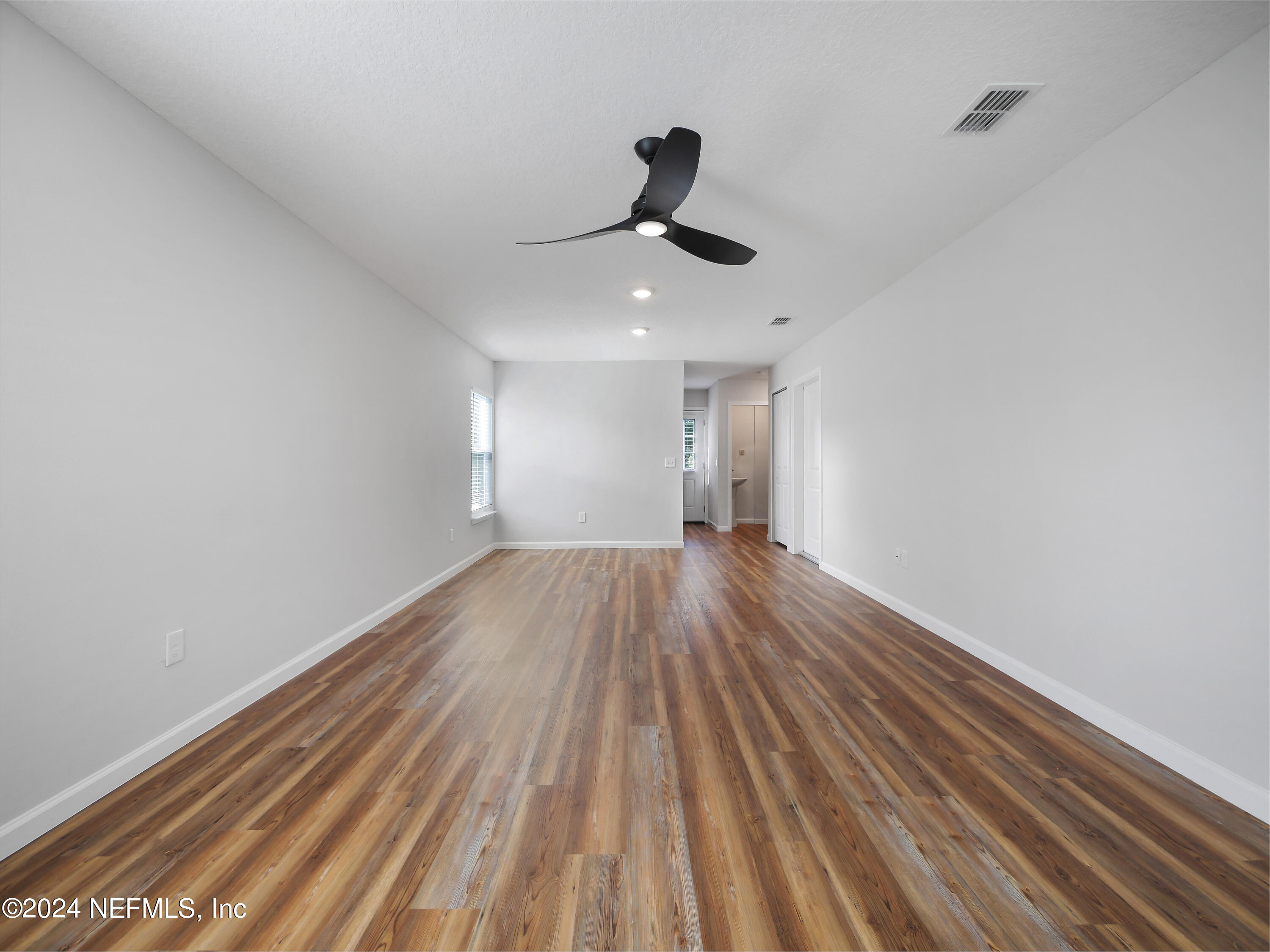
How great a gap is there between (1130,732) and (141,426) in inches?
157

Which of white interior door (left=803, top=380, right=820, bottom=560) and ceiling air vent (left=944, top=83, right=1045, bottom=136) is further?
white interior door (left=803, top=380, right=820, bottom=560)

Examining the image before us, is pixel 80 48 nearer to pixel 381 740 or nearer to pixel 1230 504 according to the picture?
pixel 381 740

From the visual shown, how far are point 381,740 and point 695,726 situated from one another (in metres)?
1.28

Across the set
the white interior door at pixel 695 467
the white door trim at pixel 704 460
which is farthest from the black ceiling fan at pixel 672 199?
the white interior door at pixel 695 467

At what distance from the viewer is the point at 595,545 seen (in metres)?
6.79

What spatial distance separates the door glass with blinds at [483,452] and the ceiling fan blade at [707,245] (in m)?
4.03

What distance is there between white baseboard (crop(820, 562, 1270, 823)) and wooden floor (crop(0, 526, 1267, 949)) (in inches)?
2.2

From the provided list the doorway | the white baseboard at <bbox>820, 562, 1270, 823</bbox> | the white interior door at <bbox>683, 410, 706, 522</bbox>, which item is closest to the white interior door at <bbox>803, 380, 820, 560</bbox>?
the doorway

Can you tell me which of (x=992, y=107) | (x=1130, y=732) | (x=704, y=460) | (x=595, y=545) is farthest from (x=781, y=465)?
(x=992, y=107)

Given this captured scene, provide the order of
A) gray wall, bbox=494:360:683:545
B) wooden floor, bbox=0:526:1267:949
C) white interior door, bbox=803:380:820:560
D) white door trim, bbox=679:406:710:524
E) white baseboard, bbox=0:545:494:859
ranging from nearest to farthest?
wooden floor, bbox=0:526:1267:949 → white baseboard, bbox=0:545:494:859 → white interior door, bbox=803:380:820:560 → gray wall, bbox=494:360:683:545 → white door trim, bbox=679:406:710:524

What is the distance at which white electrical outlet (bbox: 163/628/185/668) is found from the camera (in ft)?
6.47

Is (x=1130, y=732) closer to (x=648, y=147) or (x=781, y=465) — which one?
(x=648, y=147)

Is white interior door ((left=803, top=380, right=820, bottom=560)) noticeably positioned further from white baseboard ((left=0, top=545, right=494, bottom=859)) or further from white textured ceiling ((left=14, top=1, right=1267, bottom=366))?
white baseboard ((left=0, top=545, right=494, bottom=859))

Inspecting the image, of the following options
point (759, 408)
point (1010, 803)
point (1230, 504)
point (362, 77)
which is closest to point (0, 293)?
point (362, 77)
